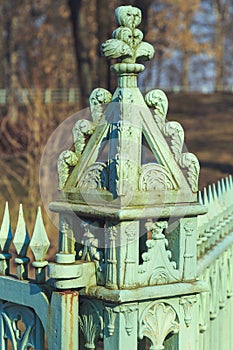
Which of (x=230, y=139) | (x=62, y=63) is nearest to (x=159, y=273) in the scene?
(x=230, y=139)

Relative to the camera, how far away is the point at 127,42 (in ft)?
6.58

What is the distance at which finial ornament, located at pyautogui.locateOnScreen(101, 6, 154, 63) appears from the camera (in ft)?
6.56

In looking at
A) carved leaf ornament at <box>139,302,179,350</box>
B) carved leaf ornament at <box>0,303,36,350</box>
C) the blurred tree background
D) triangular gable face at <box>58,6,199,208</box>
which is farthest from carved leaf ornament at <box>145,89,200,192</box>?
the blurred tree background

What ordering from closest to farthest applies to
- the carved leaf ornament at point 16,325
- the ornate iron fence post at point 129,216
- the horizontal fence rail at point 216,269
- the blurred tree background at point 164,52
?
1. the ornate iron fence post at point 129,216
2. the carved leaf ornament at point 16,325
3. the horizontal fence rail at point 216,269
4. the blurred tree background at point 164,52

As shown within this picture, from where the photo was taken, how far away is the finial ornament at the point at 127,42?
1998 millimetres

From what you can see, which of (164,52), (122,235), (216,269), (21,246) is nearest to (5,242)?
(21,246)

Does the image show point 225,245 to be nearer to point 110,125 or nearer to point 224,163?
point 110,125

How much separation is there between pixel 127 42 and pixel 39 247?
2.19 feet

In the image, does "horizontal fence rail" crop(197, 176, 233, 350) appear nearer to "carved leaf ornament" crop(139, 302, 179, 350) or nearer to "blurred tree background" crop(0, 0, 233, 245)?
"carved leaf ornament" crop(139, 302, 179, 350)

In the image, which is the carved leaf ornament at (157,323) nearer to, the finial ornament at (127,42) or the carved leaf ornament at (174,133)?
the carved leaf ornament at (174,133)

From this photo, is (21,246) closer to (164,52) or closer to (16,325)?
(16,325)

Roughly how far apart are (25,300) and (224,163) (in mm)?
14215


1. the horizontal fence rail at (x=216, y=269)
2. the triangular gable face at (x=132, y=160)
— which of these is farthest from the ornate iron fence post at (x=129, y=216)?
the horizontal fence rail at (x=216, y=269)

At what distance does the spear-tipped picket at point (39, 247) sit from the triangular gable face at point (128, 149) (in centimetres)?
14
